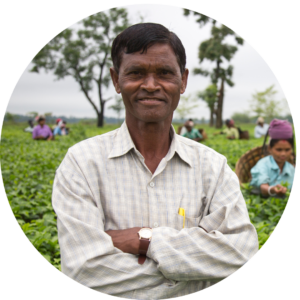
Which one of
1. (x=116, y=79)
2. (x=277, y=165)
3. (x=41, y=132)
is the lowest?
(x=277, y=165)

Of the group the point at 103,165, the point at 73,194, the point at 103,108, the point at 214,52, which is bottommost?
the point at 73,194

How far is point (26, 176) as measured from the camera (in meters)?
4.74

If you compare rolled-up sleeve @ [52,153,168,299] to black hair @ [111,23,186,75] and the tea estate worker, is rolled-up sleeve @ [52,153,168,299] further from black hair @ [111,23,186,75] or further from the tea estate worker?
black hair @ [111,23,186,75]

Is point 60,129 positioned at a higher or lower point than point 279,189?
higher

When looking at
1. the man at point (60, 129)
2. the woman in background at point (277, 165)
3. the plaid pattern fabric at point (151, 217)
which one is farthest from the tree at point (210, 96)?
the plaid pattern fabric at point (151, 217)

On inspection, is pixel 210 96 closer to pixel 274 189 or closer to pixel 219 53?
pixel 219 53

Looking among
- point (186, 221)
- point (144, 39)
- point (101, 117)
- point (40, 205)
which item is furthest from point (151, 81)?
point (101, 117)

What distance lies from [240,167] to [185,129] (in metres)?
4.93

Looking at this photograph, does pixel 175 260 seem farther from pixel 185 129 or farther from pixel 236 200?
pixel 185 129

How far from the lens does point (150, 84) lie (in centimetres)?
141

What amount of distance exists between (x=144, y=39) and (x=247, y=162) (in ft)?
12.3

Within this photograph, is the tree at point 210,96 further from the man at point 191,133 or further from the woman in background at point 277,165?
the woman in background at point 277,165

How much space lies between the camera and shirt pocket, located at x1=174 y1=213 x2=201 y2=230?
1487mm

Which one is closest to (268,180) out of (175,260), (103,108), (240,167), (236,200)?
(240,167)
